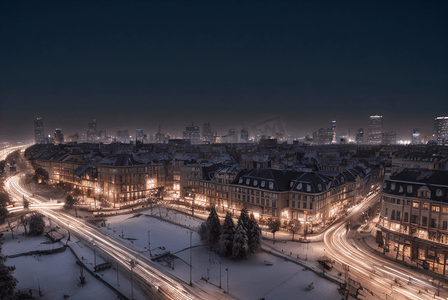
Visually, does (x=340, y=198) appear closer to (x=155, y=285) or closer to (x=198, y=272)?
(x=198, y=272)

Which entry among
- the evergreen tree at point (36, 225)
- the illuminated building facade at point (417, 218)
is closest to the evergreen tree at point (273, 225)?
the illuminated building facade at point (417, 218)

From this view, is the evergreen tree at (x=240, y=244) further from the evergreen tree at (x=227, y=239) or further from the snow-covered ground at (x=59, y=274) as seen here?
the snow-covered ground at (x=59, y=274)

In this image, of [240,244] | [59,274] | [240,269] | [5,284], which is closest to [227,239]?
[240,244]

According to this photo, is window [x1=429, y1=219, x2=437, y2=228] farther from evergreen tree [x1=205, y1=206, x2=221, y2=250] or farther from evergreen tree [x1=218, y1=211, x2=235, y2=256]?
evergreen tree [x1=205, y1=206, x2=221, y2=250]

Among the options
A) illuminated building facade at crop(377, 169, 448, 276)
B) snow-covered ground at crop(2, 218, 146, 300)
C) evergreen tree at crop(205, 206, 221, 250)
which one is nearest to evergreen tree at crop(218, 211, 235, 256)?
evergreen tree at crop(205, 206, 221, 250)

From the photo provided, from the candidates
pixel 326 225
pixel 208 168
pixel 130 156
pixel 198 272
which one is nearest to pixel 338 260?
pixel 326 225

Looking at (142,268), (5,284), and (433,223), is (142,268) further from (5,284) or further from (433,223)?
(433,223)
